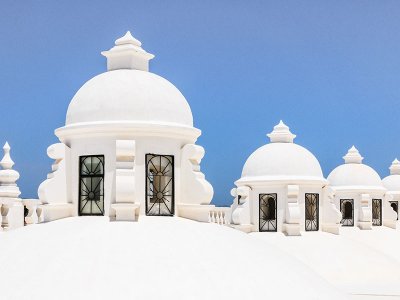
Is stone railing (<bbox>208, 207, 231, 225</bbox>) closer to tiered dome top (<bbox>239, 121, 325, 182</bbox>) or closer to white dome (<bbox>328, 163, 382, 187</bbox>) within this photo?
tiered dome top (<bbox>239, 121, 325, 182</bbox>)

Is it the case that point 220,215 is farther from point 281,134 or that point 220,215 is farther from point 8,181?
point 8,181

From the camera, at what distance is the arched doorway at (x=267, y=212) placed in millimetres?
28500

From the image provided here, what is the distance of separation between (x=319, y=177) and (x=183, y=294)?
17.9m

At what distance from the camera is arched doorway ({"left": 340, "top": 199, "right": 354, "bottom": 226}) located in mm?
36156

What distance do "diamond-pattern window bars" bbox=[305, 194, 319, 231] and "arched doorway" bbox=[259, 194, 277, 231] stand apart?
1427 mm

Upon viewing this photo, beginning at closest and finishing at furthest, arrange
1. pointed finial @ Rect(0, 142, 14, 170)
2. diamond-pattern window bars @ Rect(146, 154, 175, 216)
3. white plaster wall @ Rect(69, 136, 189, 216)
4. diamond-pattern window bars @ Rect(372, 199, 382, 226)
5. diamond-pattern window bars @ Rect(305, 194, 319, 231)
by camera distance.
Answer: white plaster wall @ Rect(69, 136, 189, 216) < diamond-pattern window bars @ Rect(146, 154, 175, 216) < pointed finial @ Rect(0, 142, 14, 170) < diamond-pattern window bars @ Rect(305, 194, 319, 231) < diamond-pattern window bars @ Rect(372, 199, 382, 226)

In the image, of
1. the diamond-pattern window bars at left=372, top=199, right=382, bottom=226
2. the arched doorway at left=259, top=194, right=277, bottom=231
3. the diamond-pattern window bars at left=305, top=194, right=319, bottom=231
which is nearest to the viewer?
the arched doorway at left=259, top=194, right=277, bottom=231

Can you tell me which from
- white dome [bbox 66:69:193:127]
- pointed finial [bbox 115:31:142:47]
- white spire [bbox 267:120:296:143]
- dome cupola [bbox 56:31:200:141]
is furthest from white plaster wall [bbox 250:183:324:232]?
pointed finial [bbox 115:31:142:47]

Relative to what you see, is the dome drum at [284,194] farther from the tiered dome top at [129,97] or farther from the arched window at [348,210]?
the tiered dome top at [129,97]

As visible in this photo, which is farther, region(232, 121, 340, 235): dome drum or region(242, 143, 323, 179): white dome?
region(242, 143, 323, 179): white dome

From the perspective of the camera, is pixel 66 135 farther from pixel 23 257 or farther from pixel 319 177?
pixel 319 177

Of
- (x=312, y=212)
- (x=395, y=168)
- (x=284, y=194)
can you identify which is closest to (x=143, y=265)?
(x=284, y=194)

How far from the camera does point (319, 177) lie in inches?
1146

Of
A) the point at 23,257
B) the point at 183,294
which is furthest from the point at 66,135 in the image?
the point at 183,294
